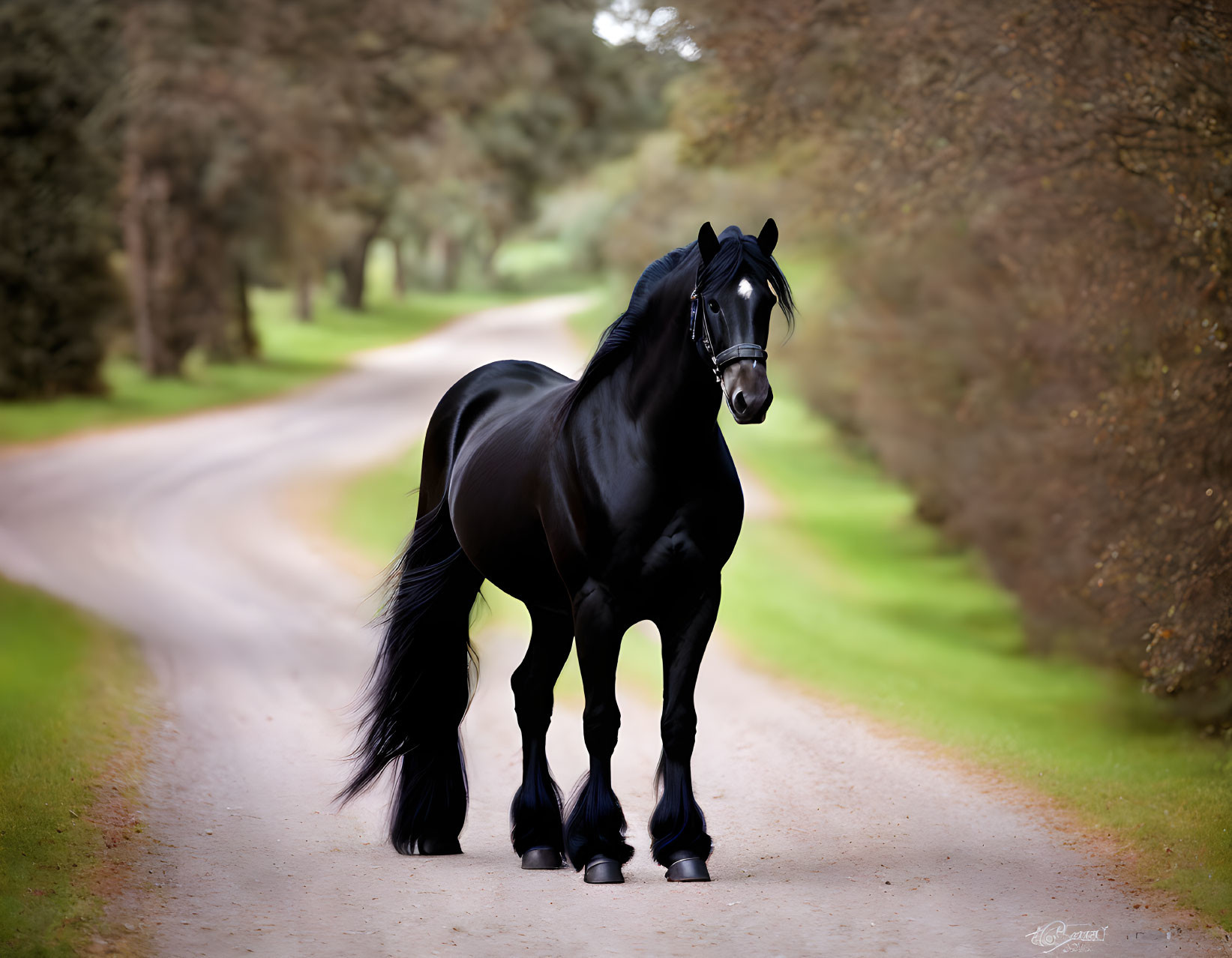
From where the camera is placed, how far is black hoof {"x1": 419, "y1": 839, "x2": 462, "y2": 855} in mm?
6453

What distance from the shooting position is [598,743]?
5684mm

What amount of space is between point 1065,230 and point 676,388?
6375 millimetres

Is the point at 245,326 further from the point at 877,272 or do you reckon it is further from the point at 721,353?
A: the point at 721,353

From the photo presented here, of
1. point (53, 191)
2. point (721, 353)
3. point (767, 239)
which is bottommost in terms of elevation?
point (721, 353)

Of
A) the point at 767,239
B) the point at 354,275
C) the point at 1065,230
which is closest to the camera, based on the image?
the point at 767,239

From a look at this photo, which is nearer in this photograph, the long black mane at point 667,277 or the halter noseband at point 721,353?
the halter noseband at point 721,353

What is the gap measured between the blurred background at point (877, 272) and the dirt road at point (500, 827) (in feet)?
2.23

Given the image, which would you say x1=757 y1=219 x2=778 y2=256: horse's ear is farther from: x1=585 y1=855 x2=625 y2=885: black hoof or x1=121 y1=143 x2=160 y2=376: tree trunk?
x1=121 y1=143 x2=160 y2=376: tree trunk

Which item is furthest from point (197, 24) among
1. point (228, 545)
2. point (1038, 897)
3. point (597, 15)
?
point (1038, 897)

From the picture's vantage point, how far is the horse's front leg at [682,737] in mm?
5625

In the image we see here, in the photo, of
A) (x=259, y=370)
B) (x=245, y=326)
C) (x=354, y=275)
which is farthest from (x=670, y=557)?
(x=354, y=275)

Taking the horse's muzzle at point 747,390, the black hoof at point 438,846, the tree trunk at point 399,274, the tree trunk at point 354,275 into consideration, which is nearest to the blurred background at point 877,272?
the horse's muzzle at point 747,390

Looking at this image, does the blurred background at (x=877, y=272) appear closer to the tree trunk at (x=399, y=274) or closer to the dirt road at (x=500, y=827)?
the dirt road at (x=500, y=827)

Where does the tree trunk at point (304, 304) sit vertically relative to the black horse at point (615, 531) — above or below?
above
